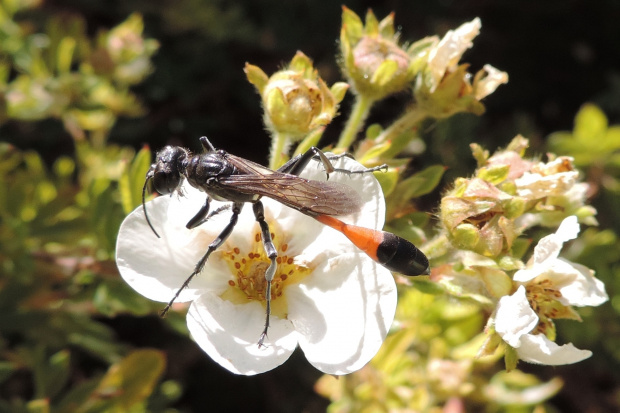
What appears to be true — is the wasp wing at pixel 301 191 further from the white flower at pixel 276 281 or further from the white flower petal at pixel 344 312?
the white flower petal at pixel 344 312

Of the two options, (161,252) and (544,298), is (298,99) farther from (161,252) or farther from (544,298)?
(544,298)

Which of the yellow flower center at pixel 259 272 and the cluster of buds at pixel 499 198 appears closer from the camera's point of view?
the cluster of buds at pixel 499 198

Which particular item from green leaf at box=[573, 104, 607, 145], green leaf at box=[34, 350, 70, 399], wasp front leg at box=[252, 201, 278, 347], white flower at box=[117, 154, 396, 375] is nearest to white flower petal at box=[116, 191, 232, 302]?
white flower at box=[117, 154, 396, 375]

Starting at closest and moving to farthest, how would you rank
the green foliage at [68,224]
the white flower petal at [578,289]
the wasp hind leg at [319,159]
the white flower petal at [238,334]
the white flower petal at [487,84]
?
the white flower petal at [238,334] < the white flower petal at [578,289] < the wasp hind leg at [319,159] < the white flower petal at [487,84] < the green foliage at [68,224]

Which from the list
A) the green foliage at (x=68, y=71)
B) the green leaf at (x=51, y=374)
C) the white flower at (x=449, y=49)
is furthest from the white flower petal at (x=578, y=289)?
the green foliage at (x=68, y=71)

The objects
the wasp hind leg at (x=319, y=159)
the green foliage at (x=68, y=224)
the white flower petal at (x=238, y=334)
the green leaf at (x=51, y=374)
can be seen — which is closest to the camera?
the white flower petal at (x=238, y=334)

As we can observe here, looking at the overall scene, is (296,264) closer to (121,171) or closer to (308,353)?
(308,353)

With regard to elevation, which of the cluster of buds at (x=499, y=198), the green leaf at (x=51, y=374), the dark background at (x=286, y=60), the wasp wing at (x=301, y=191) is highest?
the cluster of buds at (x=499, y=198)

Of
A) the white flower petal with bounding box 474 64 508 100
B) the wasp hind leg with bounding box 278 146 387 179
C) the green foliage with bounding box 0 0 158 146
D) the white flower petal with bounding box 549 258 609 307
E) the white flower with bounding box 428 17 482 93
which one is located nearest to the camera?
the white flower petal with bounding box 549 258 609 307

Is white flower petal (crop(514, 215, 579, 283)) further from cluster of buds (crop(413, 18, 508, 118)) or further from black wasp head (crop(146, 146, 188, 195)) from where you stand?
black wasp head (crop(146, 146, 188, 195))
